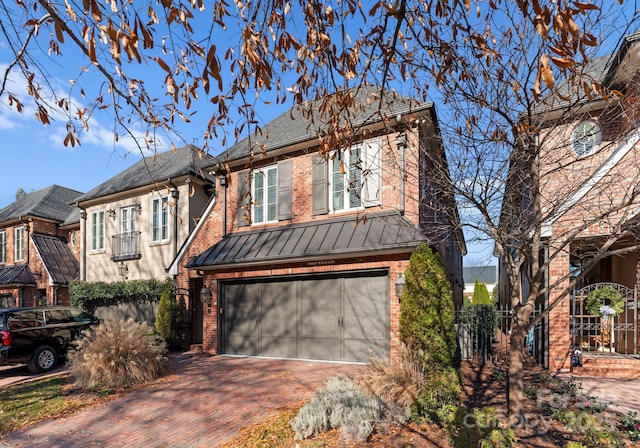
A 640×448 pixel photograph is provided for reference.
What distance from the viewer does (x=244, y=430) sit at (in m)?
5.70

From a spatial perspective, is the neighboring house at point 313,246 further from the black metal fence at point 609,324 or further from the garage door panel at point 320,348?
the black metal fence at point 609,324

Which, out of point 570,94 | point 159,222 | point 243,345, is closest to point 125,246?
point 159,222

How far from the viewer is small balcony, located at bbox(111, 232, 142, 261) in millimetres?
16397

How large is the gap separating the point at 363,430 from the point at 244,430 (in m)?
1.83

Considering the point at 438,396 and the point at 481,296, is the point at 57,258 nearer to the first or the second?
the point at 438,396

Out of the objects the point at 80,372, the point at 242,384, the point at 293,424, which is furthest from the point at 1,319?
the point at 293,424

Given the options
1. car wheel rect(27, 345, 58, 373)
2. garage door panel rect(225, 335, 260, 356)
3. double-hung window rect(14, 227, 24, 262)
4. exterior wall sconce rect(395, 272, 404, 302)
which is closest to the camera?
exterior wall sconce rect(395, 272, 404, 302)

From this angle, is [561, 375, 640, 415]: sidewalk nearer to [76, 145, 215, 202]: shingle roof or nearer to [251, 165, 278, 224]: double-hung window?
[251, 165, 278, 224]: double-hung window

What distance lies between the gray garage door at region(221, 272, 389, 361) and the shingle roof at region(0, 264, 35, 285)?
14209 mm

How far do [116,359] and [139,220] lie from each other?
9.21 m

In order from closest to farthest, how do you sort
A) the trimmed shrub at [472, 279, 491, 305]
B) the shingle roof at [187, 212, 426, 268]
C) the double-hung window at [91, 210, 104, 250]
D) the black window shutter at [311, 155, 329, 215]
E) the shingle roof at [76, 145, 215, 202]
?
the shingle roof at [187, 212, 426, 268]
the black window shutter at [311, 155, 329, 215]
the shingle roof at [76, 145, 215, 202]
the double-hung window at [91, 210, 104, 250]
the trimmed shrub at [472, 279, 491, 305]

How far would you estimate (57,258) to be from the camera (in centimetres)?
2042

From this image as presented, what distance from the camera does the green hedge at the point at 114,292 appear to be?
14.8m

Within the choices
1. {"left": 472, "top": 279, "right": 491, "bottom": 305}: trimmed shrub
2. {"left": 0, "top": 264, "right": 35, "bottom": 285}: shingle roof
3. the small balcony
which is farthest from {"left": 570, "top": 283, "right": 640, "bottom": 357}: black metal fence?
{"left": 0, "top": 264, "right": 35, "bottom": 285}: shingle roof
